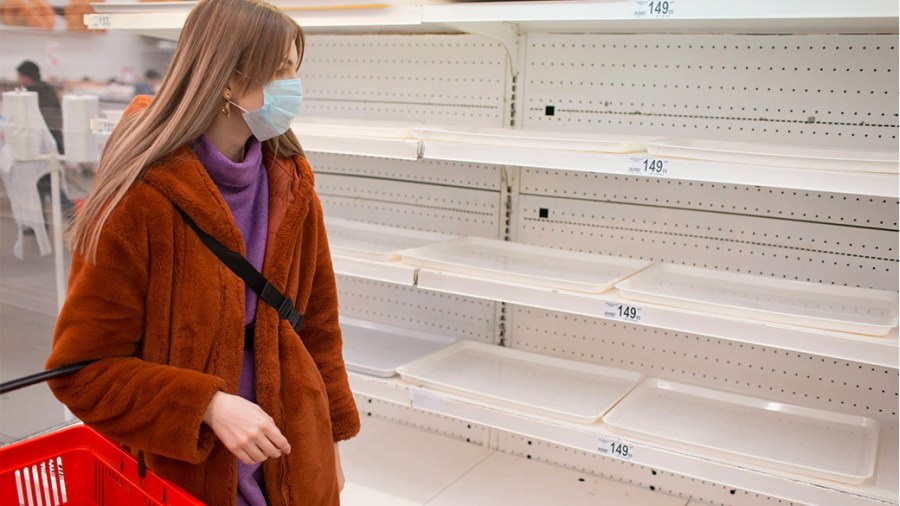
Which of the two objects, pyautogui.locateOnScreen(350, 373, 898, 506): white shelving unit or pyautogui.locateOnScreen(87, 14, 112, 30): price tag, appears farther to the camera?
pyautogui.locateOnScreen(87, 14, 112, 30): price tag

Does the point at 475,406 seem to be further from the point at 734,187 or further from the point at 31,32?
the point at 31,32

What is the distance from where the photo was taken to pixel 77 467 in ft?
4.82

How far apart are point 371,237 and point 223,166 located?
1501 mm

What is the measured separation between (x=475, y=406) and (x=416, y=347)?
581mm

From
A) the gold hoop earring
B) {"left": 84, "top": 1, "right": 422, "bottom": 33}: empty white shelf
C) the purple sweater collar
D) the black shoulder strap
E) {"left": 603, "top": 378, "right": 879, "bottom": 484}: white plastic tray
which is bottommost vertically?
{"left": 603, "top": 378, "right": 879, "bottom": 484}: white plastic tray

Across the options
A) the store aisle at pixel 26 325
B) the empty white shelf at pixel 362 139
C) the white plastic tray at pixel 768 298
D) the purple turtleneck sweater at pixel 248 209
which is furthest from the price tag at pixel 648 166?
the store aisle at pixel 26 325

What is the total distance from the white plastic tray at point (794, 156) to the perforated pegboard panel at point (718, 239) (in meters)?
0.30

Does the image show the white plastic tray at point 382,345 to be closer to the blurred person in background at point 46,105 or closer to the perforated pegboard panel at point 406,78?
the perforated pegboard panel at point 406,78

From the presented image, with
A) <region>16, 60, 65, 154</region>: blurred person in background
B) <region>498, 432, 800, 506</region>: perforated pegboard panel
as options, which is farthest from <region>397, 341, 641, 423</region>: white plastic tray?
<region>16, 60, 65, 154</region>: blurred person in background

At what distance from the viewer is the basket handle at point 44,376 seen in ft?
3.82

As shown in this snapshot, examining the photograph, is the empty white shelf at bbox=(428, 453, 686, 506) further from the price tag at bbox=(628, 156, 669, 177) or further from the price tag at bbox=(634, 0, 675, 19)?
the price tag at bbox=(634, 0, 675, 19)

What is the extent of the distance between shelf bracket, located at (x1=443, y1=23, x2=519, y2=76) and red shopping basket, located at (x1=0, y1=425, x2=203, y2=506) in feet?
4.74

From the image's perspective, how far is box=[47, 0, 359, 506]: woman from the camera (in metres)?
1.20

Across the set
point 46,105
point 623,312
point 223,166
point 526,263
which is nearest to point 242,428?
Answer: point 223,166
